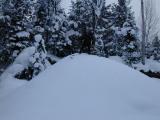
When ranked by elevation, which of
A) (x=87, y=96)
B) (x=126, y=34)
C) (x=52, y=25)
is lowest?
(x=87, y=96)

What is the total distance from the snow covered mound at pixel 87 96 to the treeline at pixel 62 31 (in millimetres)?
6857

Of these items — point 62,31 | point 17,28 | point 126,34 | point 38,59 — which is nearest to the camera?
point 38,59

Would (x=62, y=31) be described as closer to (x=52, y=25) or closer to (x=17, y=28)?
(x=52, y=25)

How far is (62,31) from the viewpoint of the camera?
21609mm

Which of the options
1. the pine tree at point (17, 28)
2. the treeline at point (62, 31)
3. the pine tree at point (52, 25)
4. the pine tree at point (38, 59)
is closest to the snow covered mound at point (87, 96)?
the treeline at point (62, 31)

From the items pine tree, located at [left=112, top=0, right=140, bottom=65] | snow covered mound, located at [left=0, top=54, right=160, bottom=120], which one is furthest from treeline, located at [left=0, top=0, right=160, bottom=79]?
snow covered mound, located at [left=0, top=54, right=160, bottom=120]

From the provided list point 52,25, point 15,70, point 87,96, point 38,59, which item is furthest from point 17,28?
point 87,96

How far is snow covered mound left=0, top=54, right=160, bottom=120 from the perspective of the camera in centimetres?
505

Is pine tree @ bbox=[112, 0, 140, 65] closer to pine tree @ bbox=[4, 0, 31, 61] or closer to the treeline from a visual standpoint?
the treeline

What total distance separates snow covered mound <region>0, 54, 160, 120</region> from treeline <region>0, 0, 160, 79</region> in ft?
22.5

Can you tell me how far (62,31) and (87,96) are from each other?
54.0ft

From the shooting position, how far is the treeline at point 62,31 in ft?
49.8

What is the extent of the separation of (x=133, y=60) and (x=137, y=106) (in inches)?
756

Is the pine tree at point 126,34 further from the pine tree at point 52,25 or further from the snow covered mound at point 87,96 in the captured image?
the snow covered mound at point 87,96
